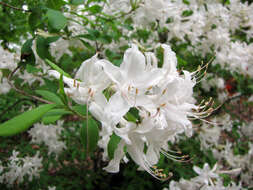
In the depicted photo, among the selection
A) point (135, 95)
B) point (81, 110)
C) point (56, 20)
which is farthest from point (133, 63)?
point (56, 20)

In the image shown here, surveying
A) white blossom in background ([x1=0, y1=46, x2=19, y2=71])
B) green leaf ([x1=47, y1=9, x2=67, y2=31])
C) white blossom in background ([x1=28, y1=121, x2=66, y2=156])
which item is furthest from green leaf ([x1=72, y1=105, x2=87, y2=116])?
white blossom in background ([x1=28, y1=121, x2=66, y2=156])

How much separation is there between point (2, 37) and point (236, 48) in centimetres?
219

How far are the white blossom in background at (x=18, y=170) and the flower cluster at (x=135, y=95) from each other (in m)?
1.45

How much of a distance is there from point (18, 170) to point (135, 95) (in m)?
1.60

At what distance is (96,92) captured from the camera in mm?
736

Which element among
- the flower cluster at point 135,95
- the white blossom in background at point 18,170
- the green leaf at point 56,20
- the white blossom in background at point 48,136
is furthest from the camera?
the white blossom in background at point 48,136

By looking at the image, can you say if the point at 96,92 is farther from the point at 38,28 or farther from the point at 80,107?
the point at 38,28

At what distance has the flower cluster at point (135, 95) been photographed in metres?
0.70

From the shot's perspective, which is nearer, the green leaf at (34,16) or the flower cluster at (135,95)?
the flower cluster at (135,95)

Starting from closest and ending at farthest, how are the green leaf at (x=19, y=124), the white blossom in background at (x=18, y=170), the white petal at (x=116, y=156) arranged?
1. the green leaf at (x=19, y=124)
2. the white petal at (x=116, y=156)
3. the white blossom in background at (x=18, y=170)

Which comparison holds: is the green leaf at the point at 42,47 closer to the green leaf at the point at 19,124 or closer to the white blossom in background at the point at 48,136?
the green leaf at the point at 19,124

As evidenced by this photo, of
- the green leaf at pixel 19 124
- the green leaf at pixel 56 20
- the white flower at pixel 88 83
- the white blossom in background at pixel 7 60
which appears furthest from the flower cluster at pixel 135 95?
the white blossom in background at pixel 7 60

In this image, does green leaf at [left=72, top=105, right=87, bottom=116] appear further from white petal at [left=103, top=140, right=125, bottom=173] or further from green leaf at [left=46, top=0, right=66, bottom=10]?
green leaf at [left=46, top=0, right=66, bottom=10]

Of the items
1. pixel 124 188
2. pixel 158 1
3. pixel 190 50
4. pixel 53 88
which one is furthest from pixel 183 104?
pixel 190 50
